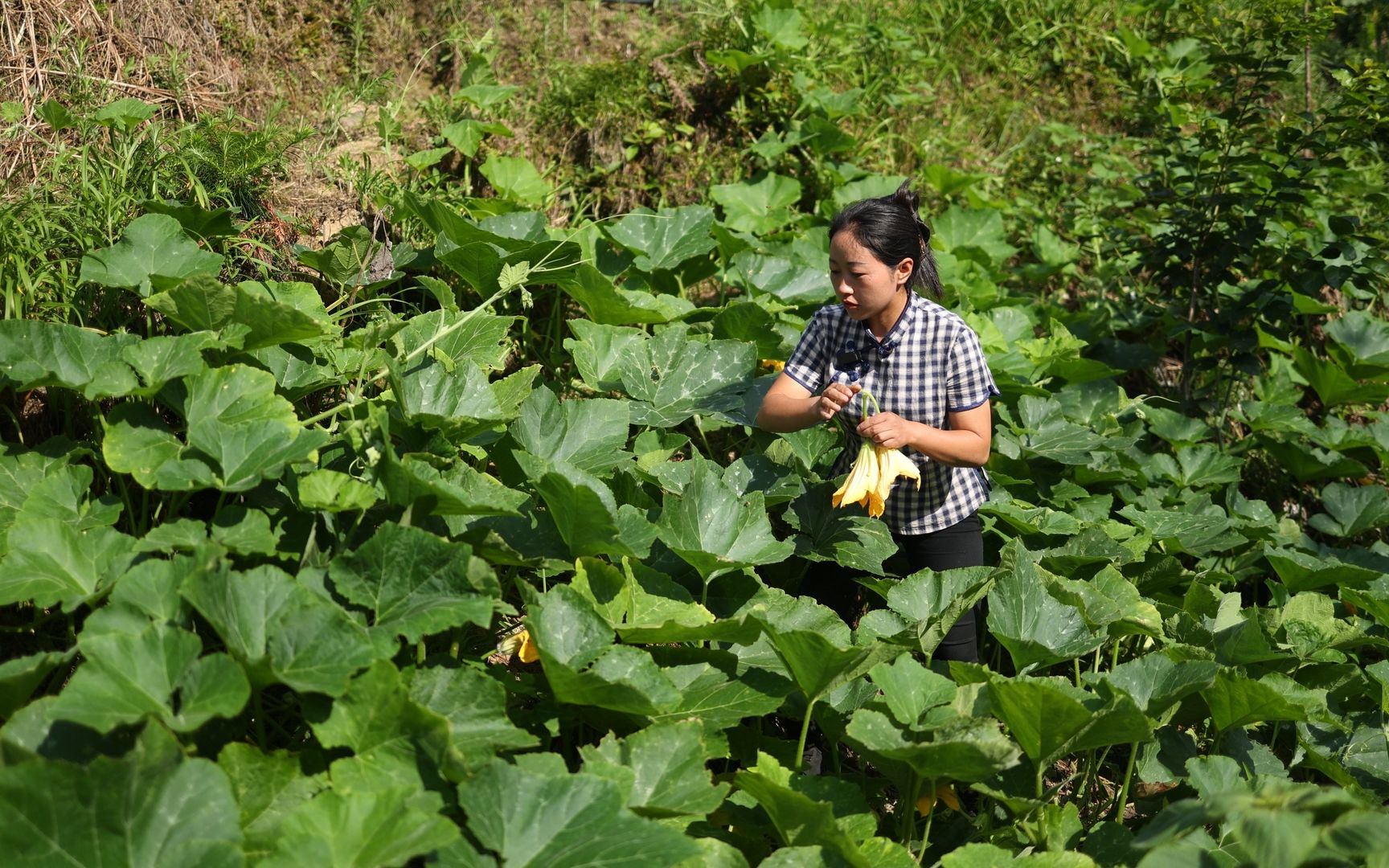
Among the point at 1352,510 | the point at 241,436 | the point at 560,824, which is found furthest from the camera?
the point at 1352,510

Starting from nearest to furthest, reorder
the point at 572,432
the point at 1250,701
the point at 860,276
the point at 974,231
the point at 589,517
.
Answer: the point at 589,517
the point at 1250,701
the point at 860,276
the point at 572,432
the point at 974,231

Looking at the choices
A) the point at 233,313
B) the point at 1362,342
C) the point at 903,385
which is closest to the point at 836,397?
the point at 903,385

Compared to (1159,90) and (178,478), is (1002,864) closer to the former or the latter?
(178,478)

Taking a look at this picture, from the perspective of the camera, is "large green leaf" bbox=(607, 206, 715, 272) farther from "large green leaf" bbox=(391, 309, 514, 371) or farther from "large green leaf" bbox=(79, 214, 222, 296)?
"large green leaf" bbox=(79, 214, 222, 296)

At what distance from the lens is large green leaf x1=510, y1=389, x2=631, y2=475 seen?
3064mm

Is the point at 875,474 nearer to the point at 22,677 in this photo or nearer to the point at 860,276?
the point at 860,276

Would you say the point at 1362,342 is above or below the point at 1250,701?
below

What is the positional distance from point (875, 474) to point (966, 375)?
0.42m

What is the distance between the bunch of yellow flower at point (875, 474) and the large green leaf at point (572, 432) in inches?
23.3

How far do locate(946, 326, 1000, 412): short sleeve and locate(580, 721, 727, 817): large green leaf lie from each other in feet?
3.82

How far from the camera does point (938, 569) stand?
331cm

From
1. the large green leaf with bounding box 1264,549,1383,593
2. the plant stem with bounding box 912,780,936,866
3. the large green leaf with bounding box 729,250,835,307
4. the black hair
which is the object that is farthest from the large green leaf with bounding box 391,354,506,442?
the large green leaf with bounding box 1264,549,1383,593

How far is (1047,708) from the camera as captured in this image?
2439 millimetres

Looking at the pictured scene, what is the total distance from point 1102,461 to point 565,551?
224 centimetres
